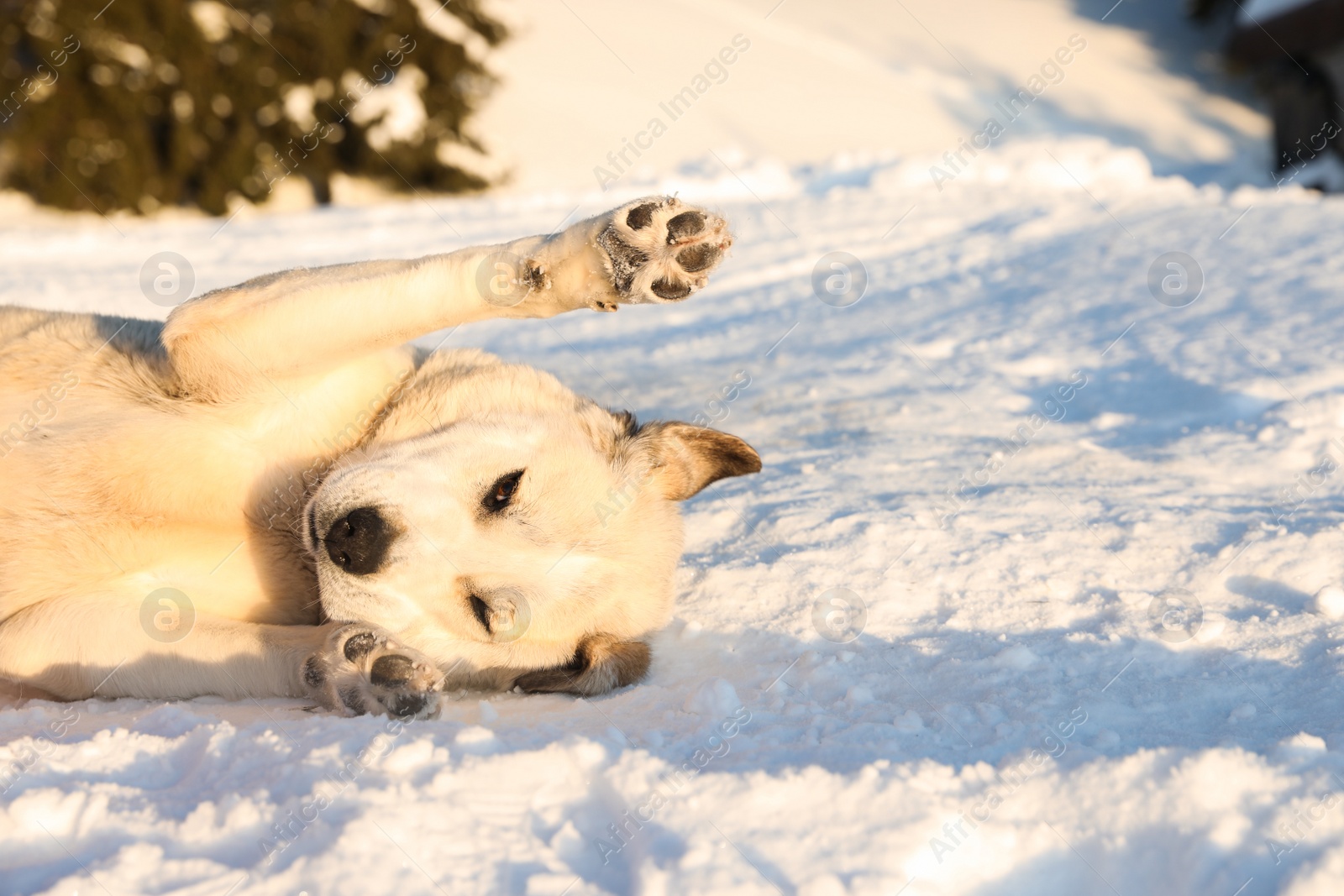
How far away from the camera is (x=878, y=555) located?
3.16 m

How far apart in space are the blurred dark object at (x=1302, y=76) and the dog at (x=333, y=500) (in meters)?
9.88

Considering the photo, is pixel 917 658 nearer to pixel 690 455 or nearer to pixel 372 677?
pixel 690 455

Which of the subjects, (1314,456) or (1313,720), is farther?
(1314,456)

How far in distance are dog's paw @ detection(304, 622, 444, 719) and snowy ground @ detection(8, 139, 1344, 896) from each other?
115 millimetres

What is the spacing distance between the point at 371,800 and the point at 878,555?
6.24 ft

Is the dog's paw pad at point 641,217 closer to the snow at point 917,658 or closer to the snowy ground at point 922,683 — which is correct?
the snow at point 917,658

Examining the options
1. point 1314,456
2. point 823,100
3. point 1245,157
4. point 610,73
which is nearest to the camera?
point 1314,456

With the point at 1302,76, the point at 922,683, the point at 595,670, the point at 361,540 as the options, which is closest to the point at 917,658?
the point at 922,683

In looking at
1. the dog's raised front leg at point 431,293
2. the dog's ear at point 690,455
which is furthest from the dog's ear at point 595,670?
the dog's raised front leg at point 431,293

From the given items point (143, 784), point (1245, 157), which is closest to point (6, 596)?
point (143, 784)

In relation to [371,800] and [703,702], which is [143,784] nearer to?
[371,800]

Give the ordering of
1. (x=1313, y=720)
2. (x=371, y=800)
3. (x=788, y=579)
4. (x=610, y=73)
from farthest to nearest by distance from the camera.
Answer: (x=610, y=73), (x=788, y=579), (x=1313, y=720), (x=371, y=800)

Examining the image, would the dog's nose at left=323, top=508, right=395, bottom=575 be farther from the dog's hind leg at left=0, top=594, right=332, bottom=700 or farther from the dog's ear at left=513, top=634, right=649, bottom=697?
the dog's ear at left=513, top=634, right=649, bottom=697

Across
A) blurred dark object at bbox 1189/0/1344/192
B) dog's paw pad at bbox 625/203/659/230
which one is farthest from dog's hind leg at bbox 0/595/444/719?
blurred dark object at bbox 1189/0/1344/192
